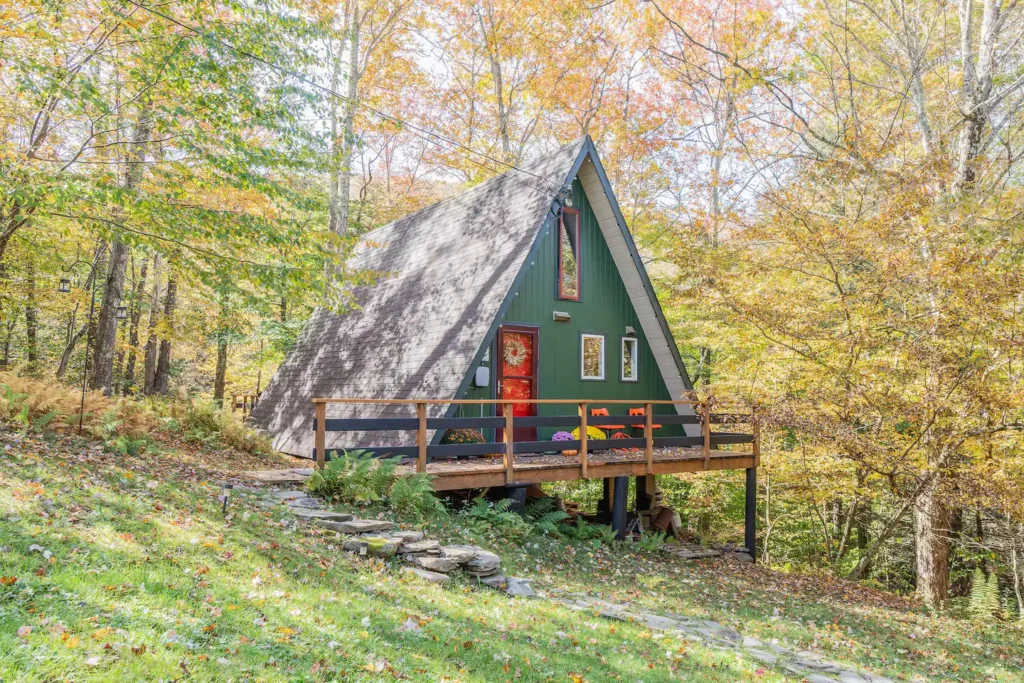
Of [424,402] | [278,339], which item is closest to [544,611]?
[424,402]

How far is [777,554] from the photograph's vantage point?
2009 centimetres

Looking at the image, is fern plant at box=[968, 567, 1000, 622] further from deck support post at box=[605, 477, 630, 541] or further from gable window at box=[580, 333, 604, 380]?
gable window at box=[580, 333, 604, 380]

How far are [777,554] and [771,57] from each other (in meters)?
14.7

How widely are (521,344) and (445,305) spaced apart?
157 cm

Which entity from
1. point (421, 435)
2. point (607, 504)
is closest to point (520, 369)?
point (421, 435)

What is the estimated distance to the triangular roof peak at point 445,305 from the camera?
36.1 ft

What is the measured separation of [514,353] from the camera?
39.3 ft

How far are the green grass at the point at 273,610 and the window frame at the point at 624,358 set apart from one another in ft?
16.8

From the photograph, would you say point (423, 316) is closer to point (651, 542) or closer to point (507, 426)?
point (507, 426)

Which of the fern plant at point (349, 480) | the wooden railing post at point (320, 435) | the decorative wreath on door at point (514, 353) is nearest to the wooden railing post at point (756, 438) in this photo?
the decorative wreath on door at point (514, 353)

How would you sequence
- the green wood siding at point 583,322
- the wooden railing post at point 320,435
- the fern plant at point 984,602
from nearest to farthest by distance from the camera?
the wooden railing post at point 320,435
the green wood siding at point 583,322
the fern plant at point 984,602

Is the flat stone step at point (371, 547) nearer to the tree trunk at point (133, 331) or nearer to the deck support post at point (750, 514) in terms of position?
the deck support post at point (750, 514)

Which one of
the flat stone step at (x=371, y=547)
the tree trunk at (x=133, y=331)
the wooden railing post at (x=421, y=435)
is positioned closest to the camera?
the flat stone step at (x=371, y=547)

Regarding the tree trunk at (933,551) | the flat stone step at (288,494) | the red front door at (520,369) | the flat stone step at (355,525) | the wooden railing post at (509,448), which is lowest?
the tree trunk at (933,551)
